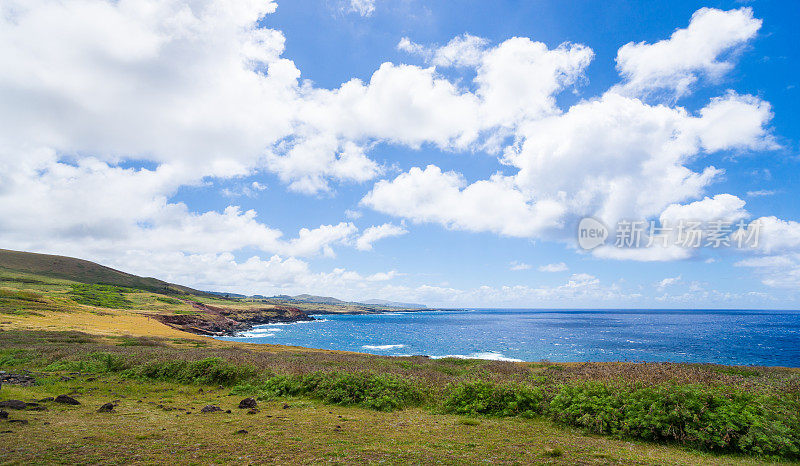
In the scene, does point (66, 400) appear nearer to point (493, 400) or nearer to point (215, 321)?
point (493, 400)

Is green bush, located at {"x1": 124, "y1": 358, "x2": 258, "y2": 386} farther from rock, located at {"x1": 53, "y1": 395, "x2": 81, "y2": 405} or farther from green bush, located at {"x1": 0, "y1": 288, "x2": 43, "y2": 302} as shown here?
green bush, located at {"x1": 0, "y1": 288, "x2": 43, "y2": 302}

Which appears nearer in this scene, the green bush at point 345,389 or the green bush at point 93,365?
the green bush at point 345,389

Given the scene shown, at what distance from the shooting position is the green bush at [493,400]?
44.6 feet

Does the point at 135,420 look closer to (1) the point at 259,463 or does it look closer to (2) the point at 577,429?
(1) the point at 259,463

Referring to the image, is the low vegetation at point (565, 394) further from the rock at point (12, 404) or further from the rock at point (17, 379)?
the rock at point (12, 404)

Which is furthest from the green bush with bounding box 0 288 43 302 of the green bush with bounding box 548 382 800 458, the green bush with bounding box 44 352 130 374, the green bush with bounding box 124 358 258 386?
the green bush with bounding box 548 382 800 458

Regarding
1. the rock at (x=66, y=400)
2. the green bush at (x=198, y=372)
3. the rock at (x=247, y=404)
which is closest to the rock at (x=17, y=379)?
the green bush at (x=198, y=372)

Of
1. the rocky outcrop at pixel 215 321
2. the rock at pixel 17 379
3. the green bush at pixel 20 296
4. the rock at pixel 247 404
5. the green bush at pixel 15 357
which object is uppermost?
the rock at pixel 247 404

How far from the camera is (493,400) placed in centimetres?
1420

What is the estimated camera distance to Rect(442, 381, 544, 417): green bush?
44.6 feet

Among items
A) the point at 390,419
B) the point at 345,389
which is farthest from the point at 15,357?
the point at 390,419

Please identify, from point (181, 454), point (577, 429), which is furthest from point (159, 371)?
point (577, 429)

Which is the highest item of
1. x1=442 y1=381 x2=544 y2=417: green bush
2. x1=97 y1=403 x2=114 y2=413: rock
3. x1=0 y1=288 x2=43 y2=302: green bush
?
x1=442 y1=381 x2=544 y2=417: green bush

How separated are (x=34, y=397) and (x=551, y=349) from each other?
3278 inches
